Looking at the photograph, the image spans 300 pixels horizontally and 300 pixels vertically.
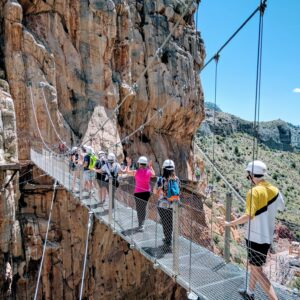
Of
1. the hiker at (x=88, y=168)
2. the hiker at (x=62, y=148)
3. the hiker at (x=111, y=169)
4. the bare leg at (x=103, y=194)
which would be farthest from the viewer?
the hiker at (x=62, y=148)

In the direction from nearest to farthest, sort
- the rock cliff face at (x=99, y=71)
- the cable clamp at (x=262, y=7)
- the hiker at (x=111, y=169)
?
the cable clamp at (x=262, y=7) < the hiker at (x=111, y=169) < the rock cliff face at (x=99, y=71)

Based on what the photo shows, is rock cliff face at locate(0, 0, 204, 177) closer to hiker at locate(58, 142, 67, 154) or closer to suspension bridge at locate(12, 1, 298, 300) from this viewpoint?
hiker at locate(58, 142, 67, 154)

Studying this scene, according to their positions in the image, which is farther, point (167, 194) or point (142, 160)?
point (142, 160)

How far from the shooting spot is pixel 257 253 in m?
2.48

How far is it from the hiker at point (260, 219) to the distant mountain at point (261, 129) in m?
51.9

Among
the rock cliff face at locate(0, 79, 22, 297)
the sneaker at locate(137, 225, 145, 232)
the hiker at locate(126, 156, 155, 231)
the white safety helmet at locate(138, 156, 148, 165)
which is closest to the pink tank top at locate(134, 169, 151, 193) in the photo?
the hiker at locate(126, 156, 155, 231)

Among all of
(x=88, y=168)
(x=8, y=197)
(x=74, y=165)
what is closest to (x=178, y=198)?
(x=88, y=168)

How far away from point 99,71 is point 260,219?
10.1 metres

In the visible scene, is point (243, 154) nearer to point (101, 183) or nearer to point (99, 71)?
point (99, 71)

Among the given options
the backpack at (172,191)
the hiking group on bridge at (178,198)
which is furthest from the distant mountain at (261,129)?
the backpack at (172,191)

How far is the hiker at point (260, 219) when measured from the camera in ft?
8.02

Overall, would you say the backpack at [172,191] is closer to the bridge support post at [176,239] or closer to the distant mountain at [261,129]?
the bridge support post at [176,239]

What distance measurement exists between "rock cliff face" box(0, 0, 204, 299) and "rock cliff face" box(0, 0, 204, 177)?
4cm

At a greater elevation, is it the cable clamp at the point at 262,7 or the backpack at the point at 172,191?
the cable clamp at the point at 262,7
